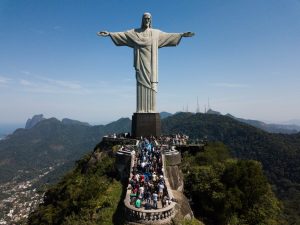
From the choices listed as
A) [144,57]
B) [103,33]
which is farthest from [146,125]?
[103,33]

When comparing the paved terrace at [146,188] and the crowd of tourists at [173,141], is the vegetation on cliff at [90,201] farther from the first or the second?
the crowd of tourists at [173,141]

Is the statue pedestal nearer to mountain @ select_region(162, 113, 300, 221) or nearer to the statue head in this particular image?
the statue head

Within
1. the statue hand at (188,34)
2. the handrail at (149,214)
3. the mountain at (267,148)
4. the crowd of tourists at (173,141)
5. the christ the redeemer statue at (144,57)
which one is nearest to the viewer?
the handrail at (149,214)

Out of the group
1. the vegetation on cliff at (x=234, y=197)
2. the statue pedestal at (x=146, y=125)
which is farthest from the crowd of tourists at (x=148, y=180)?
the statue pedestal at (x=146, y=125)

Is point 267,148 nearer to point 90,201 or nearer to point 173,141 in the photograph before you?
point 173,141

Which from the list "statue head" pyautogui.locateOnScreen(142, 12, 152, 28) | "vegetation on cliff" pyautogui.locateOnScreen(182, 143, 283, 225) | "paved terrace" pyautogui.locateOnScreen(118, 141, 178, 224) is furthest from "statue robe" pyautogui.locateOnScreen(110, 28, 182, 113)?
"vegetation on cliff" pyautogui.locateOnScreen(182, 143, 283, 225)

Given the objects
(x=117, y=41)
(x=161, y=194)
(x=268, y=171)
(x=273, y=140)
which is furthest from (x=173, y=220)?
(x=273, y=140)

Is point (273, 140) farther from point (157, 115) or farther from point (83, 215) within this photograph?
point (83, 215)
